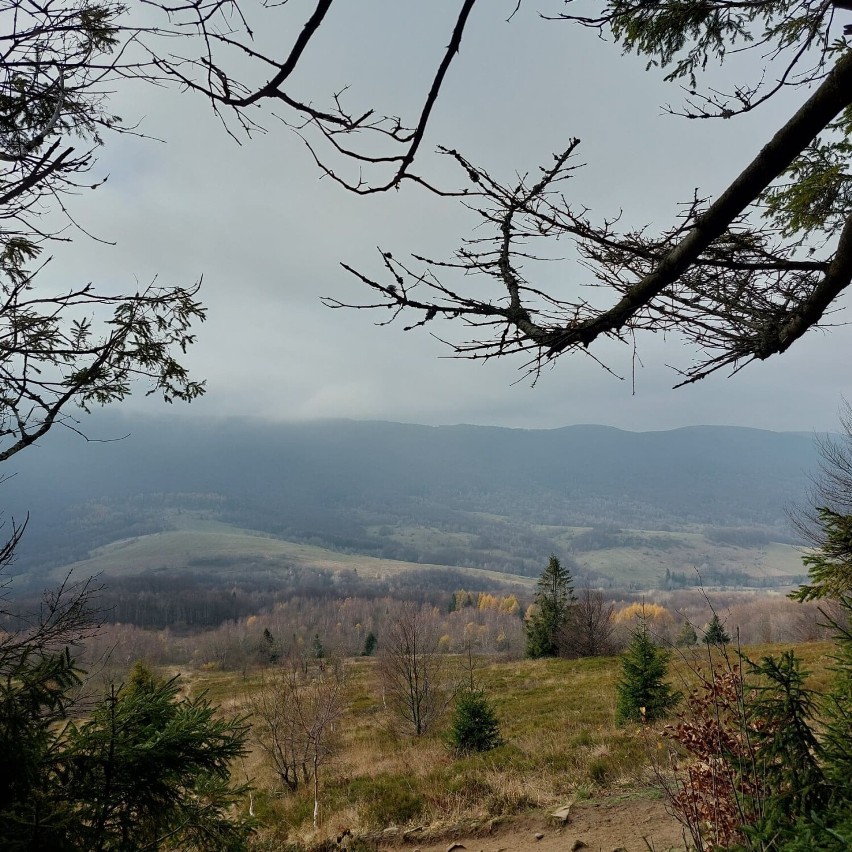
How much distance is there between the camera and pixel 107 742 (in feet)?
10.6

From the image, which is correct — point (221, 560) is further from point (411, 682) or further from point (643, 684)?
point (643, 684)

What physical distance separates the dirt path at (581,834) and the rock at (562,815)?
0.06 meters

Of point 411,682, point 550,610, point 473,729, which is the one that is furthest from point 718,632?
point 550,610

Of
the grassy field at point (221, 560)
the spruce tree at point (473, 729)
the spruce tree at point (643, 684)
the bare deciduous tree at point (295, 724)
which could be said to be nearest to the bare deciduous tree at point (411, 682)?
the bare deciduous tree at point (295, 724)

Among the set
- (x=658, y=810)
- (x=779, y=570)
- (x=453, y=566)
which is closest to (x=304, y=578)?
(x=453, y=566)

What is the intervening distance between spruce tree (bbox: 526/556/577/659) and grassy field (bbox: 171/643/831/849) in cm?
1451

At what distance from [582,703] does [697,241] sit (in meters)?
17.8

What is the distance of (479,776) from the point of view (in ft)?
28.5

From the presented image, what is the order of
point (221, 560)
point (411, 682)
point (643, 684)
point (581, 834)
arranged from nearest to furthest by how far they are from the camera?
point (581, 834), point (643, 684), point (411, 682), point (221, 560)

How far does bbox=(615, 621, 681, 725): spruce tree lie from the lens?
11.4 m

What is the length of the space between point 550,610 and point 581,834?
85.4ft

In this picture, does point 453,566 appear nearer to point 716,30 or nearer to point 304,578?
point 304,578

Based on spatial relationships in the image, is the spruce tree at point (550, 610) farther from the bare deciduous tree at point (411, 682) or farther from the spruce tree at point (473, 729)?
the spruce tree at point (473, 729)

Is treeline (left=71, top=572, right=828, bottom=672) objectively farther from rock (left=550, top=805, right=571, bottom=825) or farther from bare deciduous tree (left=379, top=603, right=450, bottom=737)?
rock (left=550, top=805, right=571, bottom=825)
